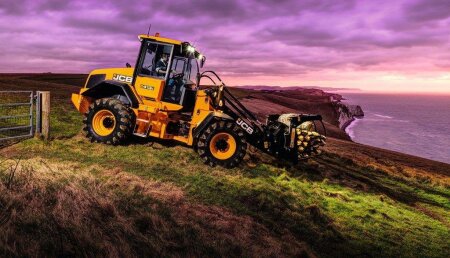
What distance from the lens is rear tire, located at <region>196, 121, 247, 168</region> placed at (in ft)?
36.4

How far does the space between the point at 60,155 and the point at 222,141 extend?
15.7ft

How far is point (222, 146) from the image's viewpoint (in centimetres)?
1141

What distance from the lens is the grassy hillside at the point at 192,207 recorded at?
16.9ft

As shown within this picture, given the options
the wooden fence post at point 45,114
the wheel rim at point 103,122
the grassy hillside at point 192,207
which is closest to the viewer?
the grassy hillside at point 192,207

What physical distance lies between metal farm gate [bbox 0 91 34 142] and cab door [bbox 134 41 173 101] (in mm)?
3796

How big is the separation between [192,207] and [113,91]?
22.9 feet

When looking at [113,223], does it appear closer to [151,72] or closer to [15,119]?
[151,72]

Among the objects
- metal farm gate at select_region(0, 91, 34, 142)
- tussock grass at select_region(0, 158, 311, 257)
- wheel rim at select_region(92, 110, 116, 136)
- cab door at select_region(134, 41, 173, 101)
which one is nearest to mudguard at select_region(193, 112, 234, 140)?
cab door at select_region(134, 41, 173, 101)

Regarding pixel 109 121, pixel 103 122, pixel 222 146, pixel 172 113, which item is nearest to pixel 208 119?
pixel 222 146

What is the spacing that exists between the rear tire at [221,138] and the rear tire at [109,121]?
245cm

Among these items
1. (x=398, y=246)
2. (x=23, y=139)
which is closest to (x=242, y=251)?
(x=398, y=246)

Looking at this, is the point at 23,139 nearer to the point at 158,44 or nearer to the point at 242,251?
the point at 158,44

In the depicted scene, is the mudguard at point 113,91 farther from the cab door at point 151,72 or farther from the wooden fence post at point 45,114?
the wooden fence post at point 45,114

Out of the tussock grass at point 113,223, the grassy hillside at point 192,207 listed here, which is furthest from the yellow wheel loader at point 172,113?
the tussock grass at point 113,223
